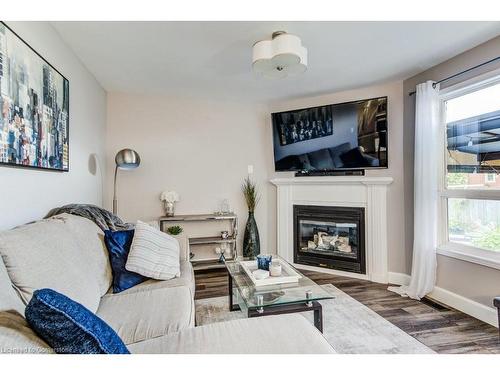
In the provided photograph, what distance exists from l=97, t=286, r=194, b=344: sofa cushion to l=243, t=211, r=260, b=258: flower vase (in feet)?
6.52

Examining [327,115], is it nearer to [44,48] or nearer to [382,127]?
[382,127]

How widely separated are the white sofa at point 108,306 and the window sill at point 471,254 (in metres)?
1.90

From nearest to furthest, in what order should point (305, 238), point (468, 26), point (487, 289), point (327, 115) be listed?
point (468, 26) < point (487, 289) < point (327, 115) < point (305, 238)

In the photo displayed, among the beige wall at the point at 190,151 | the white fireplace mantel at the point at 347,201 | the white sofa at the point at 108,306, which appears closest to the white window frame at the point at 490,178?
the white fireplace mantel at the point at 347,201

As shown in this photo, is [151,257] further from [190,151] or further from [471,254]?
[471,254]

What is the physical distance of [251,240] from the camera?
3703mm

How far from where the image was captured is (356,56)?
2.53m

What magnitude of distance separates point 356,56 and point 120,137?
9.49 ft

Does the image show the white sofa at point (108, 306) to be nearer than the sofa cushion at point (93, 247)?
Yes

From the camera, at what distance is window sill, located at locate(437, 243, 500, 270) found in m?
2.22

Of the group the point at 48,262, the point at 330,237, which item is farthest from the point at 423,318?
the point at 48,262

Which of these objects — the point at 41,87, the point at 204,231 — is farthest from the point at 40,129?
the point at 204,231

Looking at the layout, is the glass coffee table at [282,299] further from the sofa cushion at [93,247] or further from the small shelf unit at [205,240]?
the small shelf unit at [205,240]

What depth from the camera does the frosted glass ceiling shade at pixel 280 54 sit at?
197 cm
